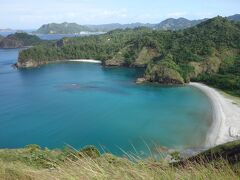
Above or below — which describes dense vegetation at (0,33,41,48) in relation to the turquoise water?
above

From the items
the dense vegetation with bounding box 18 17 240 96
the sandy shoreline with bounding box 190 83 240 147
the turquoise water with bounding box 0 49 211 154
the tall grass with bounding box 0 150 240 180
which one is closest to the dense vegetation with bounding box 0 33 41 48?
the dense vegetation with bounding box 18 17 240 96

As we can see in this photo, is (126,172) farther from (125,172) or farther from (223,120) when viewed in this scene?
(223,120)

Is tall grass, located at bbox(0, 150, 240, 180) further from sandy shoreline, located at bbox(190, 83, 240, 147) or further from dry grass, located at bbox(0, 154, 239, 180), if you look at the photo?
sandy shoreline, located at bbox(190, 83, 240, 147)

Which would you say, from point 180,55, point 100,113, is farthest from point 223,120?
point 180,55

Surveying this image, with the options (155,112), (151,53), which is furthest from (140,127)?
(151,53)

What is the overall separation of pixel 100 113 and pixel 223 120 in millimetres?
16992

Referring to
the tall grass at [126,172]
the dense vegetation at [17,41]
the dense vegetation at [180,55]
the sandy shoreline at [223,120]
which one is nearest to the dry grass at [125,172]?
the tall grass at [126,172]

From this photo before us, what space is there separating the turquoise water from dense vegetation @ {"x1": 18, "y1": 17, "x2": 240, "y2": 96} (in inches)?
220

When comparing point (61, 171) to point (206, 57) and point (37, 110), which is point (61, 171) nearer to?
point (37, 110)

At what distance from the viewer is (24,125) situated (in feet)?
144

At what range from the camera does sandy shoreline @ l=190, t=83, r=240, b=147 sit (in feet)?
114

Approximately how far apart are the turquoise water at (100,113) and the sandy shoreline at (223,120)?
3.37 feet

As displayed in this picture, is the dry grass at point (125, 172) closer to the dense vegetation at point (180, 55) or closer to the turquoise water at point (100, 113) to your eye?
the turquoise water at point (100, 113)

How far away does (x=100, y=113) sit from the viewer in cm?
4825
